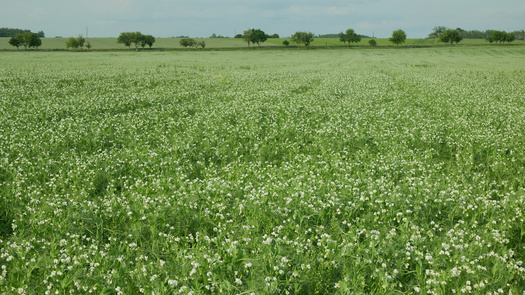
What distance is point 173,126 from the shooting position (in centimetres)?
1315

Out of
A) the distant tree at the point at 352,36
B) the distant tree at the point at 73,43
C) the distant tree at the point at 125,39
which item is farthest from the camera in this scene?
the distant tree at the point at 352,36

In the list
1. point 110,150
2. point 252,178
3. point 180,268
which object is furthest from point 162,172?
point 180,268

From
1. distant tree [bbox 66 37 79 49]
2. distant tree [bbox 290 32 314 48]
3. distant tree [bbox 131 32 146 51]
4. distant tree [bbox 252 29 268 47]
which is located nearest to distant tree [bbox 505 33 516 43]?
distant tree [bbox 290 32 314 48]

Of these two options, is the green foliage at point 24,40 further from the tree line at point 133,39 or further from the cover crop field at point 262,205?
the cover crop field at point 262,205

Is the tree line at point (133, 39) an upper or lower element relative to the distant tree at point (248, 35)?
lower

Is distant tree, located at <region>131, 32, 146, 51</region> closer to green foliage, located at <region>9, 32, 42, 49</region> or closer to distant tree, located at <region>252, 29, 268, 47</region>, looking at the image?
green foliage, located at <region>9, 32, 42, 49</region>

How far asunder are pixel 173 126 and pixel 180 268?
890 centimetres

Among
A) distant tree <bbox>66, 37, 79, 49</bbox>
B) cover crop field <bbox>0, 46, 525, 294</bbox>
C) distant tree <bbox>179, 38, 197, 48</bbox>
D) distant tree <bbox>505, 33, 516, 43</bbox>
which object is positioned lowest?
cover crop field <bbox>0, 46, 525, 294</bbox>

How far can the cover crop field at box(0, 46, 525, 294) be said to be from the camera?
15.5 feet

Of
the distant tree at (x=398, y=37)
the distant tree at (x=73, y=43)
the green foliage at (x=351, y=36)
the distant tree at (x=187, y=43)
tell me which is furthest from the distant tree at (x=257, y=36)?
the distant tree at (x=73, y=43)

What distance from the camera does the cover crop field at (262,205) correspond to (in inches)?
186

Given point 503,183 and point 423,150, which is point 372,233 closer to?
point 503,183

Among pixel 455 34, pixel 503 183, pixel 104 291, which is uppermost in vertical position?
pixel 455 34

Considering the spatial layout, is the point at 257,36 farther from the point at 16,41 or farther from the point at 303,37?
the point at 16,41
